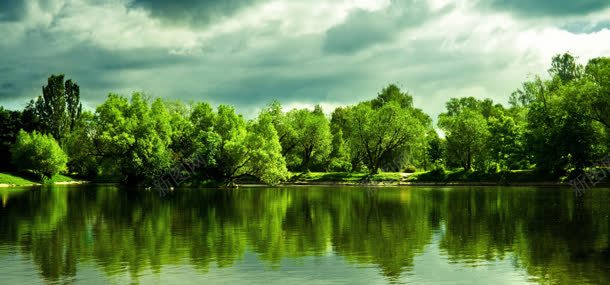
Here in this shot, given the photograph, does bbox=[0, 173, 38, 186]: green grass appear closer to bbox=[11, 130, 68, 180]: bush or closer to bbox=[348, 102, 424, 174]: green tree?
bbox=[11, 130, 68, 180]: bush

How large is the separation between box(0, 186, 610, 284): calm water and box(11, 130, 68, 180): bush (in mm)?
76317

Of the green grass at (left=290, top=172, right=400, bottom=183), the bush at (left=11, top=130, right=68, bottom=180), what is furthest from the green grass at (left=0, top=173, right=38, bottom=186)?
the green grass at (left=290, top=172, right=400, bottom=183)

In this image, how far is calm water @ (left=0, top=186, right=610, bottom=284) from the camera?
700 inches

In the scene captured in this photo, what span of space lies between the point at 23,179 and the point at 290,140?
53.9 m

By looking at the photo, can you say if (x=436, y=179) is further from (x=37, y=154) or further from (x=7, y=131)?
(x=7, y=131)

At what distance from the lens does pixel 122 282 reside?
54.9ft

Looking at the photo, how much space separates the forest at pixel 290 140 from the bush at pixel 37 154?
0.70 feet

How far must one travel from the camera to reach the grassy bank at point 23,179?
102938 millimetres

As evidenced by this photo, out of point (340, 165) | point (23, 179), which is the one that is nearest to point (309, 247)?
point (340, 165)

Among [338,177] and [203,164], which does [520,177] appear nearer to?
[338,177]

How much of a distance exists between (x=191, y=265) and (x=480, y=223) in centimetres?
1995

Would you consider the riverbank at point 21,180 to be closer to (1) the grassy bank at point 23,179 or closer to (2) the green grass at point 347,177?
(1) the grassy bank at point 23,179

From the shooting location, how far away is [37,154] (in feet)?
357

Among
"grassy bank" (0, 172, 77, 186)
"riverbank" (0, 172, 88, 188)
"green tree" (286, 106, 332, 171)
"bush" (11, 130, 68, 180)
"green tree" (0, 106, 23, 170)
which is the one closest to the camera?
"riverbank" (0, 172, 88, 188)
